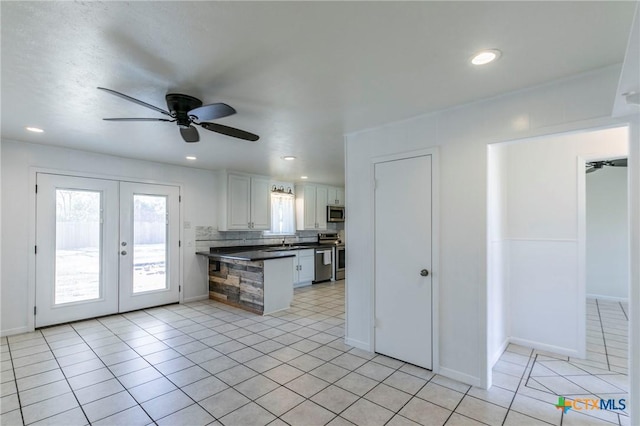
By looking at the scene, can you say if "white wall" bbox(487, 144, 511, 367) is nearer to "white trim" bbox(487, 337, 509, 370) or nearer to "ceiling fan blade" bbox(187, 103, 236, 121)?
"white trim" bbox(487, 337, 509, 370)

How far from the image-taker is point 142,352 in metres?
3.33

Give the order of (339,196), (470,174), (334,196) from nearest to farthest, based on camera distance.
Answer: (470,174) → (334,196) → (339,196)

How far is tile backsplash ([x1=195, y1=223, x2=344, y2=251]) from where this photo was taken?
19.2 ft

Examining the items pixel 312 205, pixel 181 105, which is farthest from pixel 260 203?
pixel 181 105

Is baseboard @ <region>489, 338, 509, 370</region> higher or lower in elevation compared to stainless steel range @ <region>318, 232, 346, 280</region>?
lower

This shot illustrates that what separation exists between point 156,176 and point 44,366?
3.06 meters

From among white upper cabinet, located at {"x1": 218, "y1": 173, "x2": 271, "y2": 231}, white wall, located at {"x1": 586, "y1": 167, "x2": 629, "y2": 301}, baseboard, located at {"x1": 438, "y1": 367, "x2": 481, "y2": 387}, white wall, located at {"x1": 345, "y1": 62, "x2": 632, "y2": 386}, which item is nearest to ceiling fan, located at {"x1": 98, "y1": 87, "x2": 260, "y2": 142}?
white wall, located at {"x1": 345, "y1": 62, "x2": 632, "y2": 386}

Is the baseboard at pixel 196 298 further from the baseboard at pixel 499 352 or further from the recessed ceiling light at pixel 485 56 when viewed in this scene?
the recessed ceiling light at pixel 485 56

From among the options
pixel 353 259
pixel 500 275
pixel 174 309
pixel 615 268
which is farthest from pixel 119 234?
pixel 615 268

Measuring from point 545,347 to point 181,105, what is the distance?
434 centimetres

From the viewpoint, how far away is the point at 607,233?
5.52m

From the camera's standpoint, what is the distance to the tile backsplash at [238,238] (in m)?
5.85

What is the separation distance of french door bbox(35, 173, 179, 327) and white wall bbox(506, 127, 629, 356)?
17.1 feet

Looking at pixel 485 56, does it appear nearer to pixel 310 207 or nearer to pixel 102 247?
pixel 102 247
